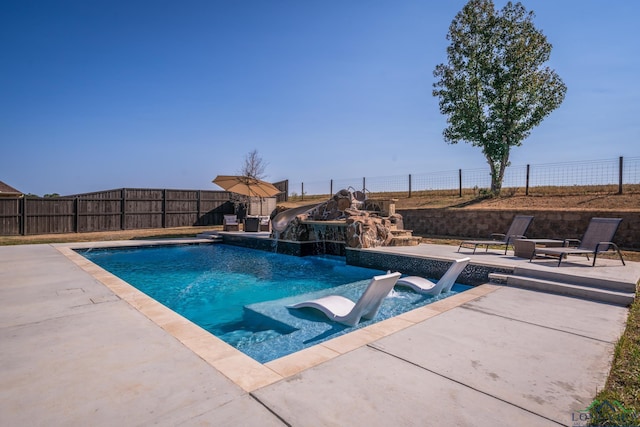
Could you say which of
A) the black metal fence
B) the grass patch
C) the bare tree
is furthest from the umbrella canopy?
the bare tree

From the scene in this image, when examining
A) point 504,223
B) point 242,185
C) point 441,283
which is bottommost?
point 441,283

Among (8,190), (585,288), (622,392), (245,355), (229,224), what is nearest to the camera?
(622,392)

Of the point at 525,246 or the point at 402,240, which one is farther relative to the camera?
the point at 402,240

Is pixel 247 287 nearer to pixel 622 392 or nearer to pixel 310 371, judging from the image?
pixel 310 371

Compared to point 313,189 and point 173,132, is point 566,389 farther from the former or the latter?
point 313,189

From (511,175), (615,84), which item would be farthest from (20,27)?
(511,175)

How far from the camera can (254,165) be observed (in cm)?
2691

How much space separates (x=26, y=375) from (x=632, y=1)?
9.65 m

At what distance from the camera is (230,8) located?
984 cm

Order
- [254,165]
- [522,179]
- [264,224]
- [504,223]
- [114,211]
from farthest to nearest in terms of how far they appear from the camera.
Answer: [254,165], [114,211], [264,224], [522,179], [504,223]

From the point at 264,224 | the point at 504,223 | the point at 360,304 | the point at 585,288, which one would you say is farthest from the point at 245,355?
the point at 264,224

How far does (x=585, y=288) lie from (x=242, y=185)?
1181 centimetres

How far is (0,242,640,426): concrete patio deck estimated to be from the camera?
188 centimetres

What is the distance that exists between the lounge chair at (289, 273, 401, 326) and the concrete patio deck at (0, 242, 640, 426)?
527mm
